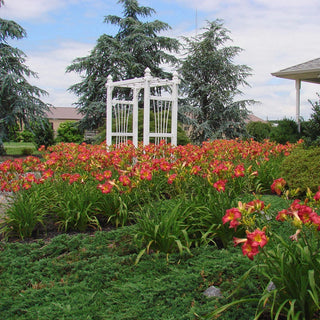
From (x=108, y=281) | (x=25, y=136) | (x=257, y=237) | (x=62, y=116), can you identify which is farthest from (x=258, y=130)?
(x=62, y=116)

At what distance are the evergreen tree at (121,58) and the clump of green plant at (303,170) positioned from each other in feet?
43.8

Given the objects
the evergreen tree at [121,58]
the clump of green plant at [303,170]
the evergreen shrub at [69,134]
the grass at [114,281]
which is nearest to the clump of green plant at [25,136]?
the evergreen shrub at [69,134]

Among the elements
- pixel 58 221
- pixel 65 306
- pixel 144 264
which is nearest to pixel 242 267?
pixel 144 264

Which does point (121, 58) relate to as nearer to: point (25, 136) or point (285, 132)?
point (285, 132)

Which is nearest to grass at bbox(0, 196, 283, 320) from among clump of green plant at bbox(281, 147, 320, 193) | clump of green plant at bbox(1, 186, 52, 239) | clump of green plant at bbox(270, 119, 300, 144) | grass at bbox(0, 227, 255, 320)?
grass at bbox(0, 227, 255, 320)

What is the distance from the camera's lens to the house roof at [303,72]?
13250 mm

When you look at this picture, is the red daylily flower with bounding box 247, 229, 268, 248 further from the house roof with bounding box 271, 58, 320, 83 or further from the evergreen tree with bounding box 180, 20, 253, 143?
the evergreen tree with bounding box 180, 20, 253, 143

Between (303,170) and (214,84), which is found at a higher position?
(214,84)

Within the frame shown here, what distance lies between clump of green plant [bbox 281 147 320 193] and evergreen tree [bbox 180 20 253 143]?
12.6m

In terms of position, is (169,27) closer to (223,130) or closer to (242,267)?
(223,130)

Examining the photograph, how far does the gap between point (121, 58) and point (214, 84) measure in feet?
15.5

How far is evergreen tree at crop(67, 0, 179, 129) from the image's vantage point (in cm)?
1836

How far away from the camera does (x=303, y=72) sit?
1335 cm

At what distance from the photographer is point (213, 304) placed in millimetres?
2277
